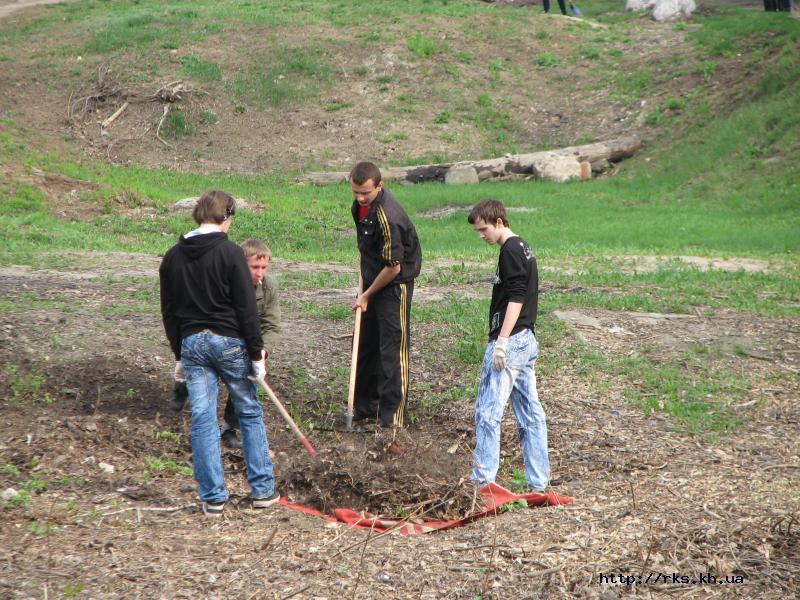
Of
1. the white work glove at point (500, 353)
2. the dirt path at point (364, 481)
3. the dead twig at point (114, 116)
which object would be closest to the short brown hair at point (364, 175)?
the white work glove at point (500, 353)

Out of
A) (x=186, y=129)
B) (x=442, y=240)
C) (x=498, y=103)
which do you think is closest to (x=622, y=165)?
(x=498, y=103)

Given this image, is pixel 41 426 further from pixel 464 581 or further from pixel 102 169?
pixel 102 169

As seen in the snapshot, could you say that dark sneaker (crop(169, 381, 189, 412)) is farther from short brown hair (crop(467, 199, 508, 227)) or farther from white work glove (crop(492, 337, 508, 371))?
short brown hair (crop(467, 199, 508, 227))

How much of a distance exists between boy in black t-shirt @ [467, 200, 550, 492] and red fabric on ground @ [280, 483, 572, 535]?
170 mm

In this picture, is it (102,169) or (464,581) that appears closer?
(464,581)

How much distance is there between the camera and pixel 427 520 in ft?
18.4

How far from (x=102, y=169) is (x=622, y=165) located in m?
11.2

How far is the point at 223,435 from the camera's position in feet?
23.1

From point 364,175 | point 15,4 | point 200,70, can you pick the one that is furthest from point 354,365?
point 15,4

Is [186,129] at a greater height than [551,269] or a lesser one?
greater

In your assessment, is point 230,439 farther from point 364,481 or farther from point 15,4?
point 15,4

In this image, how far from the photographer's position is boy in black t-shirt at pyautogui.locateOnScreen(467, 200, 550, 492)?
5.91 m

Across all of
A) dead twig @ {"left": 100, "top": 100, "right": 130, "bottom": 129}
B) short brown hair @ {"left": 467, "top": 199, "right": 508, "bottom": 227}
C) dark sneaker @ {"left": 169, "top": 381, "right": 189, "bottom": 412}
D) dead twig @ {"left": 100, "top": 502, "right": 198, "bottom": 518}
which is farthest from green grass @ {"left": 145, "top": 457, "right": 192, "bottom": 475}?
dead twig @ {"left": 100, "top": 100, "right": 130, "bottom": 129}

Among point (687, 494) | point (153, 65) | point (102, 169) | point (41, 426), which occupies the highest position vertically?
point (153, 65)
